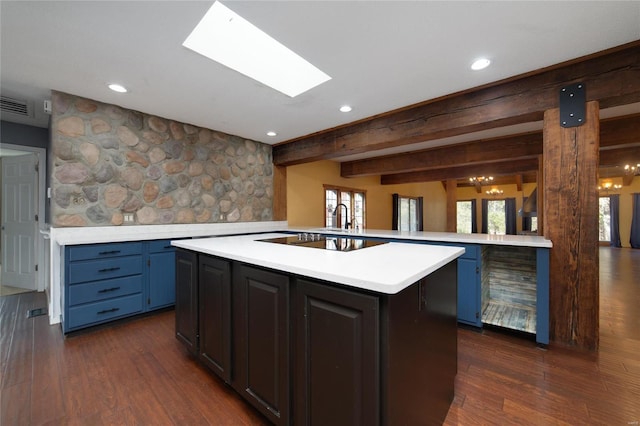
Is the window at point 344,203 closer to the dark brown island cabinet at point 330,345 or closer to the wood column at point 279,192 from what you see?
the wood column at point 279,192

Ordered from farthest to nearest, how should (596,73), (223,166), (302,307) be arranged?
(223,166) < (596,73) < (302,307)

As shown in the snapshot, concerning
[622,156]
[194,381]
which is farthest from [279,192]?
[622,156]

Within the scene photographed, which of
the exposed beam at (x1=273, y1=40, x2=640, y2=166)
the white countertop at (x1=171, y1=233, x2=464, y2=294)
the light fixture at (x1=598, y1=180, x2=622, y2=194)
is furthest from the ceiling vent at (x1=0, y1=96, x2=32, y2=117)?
the light fixture at (x1=598, y1=180, x2=622, y2=194)

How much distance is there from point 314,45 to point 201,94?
146cm

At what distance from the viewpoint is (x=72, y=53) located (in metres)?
2.08

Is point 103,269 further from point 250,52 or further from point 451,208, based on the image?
point 451,208

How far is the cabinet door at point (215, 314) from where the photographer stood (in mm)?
1655

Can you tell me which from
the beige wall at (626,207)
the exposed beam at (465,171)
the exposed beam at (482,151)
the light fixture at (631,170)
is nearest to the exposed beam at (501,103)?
the exposed beam at (482,151)

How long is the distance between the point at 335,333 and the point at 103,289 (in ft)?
8.87

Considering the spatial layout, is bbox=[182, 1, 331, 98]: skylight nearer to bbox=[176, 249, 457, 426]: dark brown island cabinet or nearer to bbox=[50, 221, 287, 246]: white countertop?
bbox=[176, 249, 457, 426]: dark brown island cabinet

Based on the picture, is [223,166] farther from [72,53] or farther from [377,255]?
[377,255]

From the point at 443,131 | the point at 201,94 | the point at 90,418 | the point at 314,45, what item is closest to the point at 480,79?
the point at 443,131

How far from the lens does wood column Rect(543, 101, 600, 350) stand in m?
2.18

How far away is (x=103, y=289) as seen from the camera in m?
2.63
